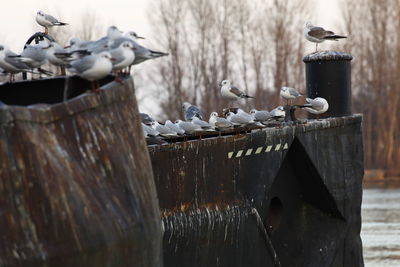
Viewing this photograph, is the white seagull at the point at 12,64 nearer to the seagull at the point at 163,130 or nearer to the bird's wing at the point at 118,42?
the seagull at the point at 163,130

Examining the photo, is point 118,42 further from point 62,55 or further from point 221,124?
point 221,124

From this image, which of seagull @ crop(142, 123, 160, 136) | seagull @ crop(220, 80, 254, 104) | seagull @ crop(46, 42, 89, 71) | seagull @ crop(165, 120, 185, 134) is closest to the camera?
seagull @ crop(46, 42, 89, 71)

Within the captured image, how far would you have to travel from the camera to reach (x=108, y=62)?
860 cm

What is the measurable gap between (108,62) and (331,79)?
8235 mm

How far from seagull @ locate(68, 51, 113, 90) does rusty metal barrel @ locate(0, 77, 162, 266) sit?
24 centimetres

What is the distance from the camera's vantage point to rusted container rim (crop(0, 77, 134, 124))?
7.23m

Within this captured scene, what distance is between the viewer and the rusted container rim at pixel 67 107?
23.7 ft

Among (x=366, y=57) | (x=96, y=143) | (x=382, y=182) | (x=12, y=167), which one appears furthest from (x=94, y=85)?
(x=366, y=57)

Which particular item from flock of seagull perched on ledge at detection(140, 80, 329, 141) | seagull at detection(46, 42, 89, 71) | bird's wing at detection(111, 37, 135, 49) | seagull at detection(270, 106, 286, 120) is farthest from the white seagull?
seagull at detection(270, 106, 286, 120)

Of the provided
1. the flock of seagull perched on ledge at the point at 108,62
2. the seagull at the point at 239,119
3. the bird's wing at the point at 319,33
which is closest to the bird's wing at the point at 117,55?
the flock of seagull perched on ledge at the point at 108,62

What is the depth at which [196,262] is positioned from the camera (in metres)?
11.7

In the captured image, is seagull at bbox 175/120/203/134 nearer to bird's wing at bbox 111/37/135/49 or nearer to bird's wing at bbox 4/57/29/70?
bird's wing at bbox 4/57/29/70

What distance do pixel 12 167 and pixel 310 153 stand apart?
7735 mm

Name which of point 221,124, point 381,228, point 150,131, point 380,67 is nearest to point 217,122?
point 221,124
